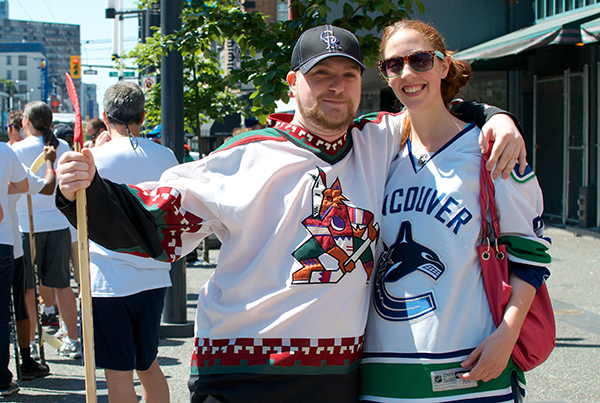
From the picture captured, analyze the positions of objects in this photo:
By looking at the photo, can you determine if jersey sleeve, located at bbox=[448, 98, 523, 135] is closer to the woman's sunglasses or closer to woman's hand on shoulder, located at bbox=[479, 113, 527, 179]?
woman's hand on shoulder, located at bbox=[479, 113, 527, 179]

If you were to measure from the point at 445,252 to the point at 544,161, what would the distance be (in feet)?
36.5

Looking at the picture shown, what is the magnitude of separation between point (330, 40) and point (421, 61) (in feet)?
1.20

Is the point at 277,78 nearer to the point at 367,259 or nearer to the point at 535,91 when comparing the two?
the point at 367,259

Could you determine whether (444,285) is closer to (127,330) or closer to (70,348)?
(127,330)

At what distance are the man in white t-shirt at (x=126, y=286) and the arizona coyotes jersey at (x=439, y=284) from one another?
69.3 inches

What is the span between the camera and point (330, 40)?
226cm

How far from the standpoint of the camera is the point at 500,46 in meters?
10.4

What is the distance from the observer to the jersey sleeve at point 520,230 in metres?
2.13

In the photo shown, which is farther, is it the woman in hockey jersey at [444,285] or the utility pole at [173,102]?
the utility pole at [173,102]

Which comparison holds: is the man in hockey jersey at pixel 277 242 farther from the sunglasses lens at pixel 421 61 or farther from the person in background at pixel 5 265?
the person in background at pixel 5 265

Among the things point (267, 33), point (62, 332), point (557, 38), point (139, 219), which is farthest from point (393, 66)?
point (557, 38)

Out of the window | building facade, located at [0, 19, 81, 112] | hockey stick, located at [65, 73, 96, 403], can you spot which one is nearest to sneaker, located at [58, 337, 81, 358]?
hockey stick, located at [65, 73, 96, 403]

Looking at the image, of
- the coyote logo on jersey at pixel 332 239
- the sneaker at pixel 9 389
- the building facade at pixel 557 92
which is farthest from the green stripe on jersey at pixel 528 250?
the building facade at pixel 557 92

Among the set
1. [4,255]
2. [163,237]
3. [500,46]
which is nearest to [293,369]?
[163,237]
